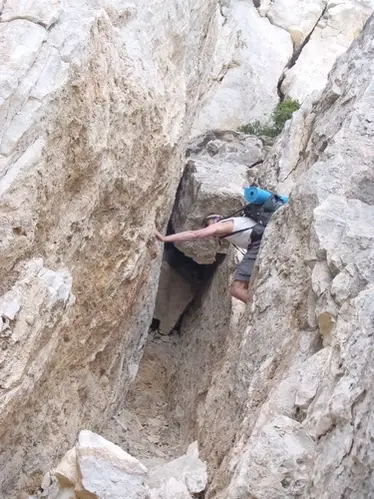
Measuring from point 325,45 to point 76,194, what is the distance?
1811 cm

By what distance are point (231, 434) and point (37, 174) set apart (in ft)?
12.3

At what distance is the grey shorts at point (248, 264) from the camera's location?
32.9ft

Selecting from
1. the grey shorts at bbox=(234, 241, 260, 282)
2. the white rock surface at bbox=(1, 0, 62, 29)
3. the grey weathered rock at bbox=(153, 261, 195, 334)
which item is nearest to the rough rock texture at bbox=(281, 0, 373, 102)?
the grey weathered rock at bbox=(153, 261, 195, 334)

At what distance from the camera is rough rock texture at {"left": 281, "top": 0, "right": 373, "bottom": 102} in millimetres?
21016

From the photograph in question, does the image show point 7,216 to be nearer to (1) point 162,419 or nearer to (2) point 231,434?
(2) point 231,434

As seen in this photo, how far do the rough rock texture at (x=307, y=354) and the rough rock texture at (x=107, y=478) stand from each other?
1.71 feet

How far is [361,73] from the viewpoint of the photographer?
1212cm

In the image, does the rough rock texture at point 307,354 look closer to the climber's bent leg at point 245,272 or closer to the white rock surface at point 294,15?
the climber's bent leg at point 245,272

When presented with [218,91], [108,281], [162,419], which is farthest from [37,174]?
[218,91]

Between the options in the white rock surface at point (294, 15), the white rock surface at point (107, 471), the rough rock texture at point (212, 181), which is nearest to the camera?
the white rock surface at point (107, 471)

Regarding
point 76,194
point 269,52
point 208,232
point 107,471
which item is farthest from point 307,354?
point 269,52

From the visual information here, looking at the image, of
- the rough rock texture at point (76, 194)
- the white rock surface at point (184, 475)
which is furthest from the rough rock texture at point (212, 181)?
the white rock surface at point (184, 475)

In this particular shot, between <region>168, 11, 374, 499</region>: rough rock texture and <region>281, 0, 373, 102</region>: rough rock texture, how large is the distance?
29.0 ft

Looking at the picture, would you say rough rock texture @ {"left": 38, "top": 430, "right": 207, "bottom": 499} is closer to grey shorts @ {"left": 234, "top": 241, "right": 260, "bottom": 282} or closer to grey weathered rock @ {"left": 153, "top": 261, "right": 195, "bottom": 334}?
grey shorts @ {"left": 234, "top": 241, "right": 260, "bottom": 282}
